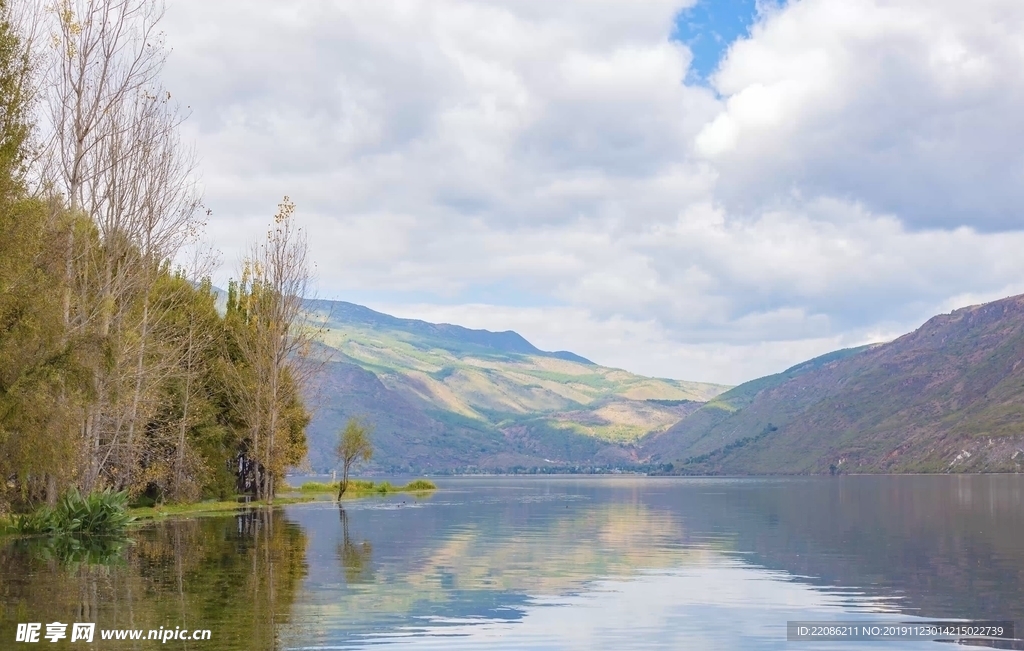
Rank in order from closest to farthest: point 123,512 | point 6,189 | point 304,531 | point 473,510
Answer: point 6,189 → point 123,512 → point 304,531 → point 473,510

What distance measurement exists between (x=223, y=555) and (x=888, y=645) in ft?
81.4

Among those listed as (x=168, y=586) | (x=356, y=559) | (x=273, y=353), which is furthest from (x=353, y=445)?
(x=168, y=586)

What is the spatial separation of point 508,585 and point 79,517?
2723 centimetres

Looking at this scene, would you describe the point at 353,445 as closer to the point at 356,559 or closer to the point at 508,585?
the point at 356,559

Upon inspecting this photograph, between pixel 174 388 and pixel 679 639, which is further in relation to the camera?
pixel 174 388

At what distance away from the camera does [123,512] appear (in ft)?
167

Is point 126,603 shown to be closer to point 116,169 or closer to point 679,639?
point 679,639

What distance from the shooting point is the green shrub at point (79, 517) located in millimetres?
48656

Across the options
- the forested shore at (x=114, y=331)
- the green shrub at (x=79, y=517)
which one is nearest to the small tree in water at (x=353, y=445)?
the forested shore at (x=114, y=331)

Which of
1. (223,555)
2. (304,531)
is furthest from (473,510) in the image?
(223,555)

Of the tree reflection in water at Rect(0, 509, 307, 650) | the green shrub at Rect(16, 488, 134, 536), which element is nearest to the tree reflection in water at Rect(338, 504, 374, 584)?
the tree reflection in water at Rect(0, 509, 307, 650)

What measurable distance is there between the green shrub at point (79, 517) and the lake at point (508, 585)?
5.29 ft

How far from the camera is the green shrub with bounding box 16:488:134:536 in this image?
4866 cm

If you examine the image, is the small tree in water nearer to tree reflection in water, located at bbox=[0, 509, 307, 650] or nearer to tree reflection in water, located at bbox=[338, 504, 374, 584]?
tree reflection in water, located at bbox=[338, 504, 374, 584]
